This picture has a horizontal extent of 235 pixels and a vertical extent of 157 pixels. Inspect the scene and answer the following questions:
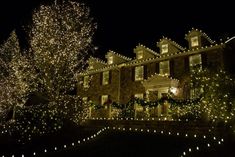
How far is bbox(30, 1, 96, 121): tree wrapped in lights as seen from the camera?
60.7 ft

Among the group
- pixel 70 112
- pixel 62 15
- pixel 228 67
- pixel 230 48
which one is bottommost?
pixel 70 112

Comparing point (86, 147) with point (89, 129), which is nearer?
point (86, 147)

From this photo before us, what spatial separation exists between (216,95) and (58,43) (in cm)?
1057

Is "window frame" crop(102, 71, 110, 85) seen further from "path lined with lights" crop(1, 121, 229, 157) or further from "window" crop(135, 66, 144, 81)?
"path lined with lights" crop(1, 121, 229, 157)

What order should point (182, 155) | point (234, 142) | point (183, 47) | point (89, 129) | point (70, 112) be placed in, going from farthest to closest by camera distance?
1. point (183, 47)
2. point (89, 129)
3. point (70, 112)
4. point (234, 142)
5. point (182, 155)

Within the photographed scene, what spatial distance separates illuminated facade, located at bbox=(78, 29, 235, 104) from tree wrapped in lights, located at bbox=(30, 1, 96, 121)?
211 inches

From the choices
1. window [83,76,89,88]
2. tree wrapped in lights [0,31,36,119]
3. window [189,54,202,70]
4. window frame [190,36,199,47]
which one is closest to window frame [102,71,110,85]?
window [83,76,89,88]

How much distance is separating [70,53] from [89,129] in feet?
19.2

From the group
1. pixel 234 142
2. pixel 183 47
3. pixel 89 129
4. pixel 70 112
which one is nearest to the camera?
pixel 234 142

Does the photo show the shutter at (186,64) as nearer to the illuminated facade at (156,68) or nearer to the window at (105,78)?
the illuminated facade at (156,68)

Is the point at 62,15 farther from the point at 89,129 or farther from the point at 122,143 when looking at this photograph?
the point at 122,143

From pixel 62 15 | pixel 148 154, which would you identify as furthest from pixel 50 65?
pixel 148 154

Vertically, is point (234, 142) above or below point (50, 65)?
below

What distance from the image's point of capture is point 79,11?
1953 cm
